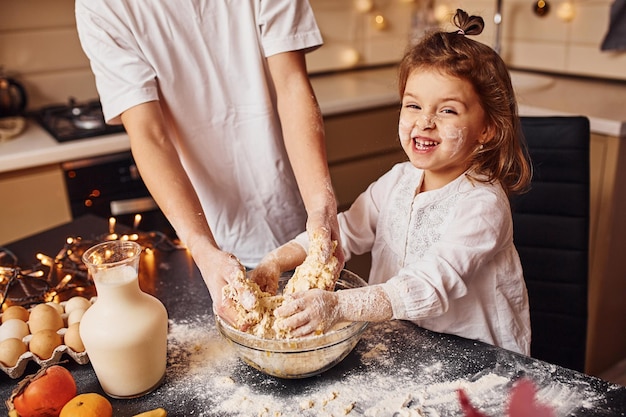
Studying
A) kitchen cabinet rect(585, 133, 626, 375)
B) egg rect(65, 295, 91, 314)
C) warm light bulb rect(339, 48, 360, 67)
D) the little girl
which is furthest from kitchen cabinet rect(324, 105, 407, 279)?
egg rect(65, 295, 91, 314)

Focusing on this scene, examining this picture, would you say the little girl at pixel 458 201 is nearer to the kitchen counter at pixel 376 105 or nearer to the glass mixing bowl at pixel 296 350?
the glass mixing bowl at pixel 296 350

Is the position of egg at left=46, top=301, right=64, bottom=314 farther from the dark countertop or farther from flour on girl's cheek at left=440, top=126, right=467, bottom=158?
flour on girl's cheek at left=440, top=126, right=467, bottom=158

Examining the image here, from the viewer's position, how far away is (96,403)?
33.9 inches

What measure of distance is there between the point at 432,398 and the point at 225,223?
30.7 inches

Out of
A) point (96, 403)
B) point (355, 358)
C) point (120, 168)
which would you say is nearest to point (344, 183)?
point (120, 168)

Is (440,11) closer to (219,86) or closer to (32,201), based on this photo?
(219,86)

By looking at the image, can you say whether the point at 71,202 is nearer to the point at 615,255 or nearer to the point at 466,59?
the point at 466,59

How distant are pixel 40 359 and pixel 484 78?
2.94 feet

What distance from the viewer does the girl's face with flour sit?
1.12 meters

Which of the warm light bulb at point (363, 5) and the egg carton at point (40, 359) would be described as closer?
the egg carton at point (40, 359)

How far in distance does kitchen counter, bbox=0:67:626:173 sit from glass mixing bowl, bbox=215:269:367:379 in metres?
1.12

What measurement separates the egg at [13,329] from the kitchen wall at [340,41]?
1744mm

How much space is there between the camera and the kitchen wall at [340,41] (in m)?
2.50

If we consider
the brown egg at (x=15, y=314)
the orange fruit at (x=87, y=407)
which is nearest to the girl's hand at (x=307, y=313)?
the orange fruit at (x=87, y=407)
